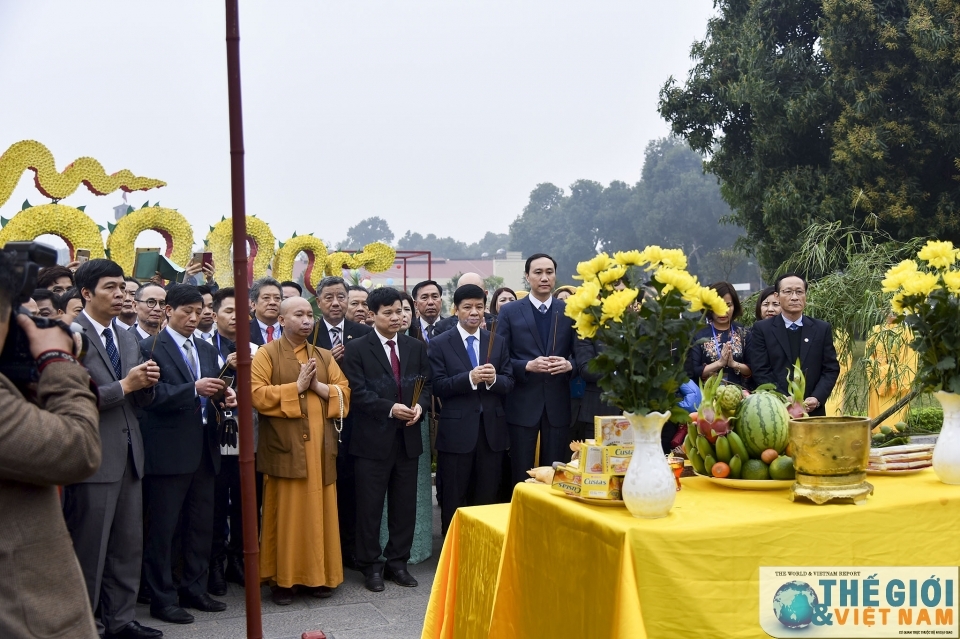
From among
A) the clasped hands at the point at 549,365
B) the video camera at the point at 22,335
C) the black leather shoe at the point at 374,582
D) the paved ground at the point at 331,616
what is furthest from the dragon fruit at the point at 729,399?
the black leather shoe at the point at 374,582

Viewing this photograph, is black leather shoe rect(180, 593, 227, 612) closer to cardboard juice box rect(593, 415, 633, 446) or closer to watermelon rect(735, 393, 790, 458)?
cardboard juice box rect(593, 415, 633, 446)

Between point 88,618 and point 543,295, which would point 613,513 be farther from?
point 543,295

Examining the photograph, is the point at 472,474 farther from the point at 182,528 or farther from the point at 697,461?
the point at 697,461

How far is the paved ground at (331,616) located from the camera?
482 cm

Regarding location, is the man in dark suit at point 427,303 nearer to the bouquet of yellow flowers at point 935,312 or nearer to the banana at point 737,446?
the banana at point 737,446

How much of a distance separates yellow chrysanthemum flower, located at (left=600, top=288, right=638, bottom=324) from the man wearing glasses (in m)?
3.81

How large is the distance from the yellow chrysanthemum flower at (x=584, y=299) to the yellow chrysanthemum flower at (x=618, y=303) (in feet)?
0.18

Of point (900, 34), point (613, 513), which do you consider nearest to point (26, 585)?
point (613, 513)

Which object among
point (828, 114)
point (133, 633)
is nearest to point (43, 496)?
point (133, 633)

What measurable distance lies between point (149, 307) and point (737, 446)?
396cm

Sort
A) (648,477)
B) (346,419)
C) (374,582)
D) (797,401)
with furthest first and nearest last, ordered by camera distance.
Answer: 1. (346,419)
2. (374,582)
3. (797,401)
4. (648,477)

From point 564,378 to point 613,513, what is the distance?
3472mm

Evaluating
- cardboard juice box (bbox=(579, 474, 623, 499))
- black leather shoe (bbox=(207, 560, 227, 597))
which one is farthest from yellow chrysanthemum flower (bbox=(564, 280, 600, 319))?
black leather shoe (bbox=(207, 560, 227, 597))

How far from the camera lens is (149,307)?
18.9 ft
